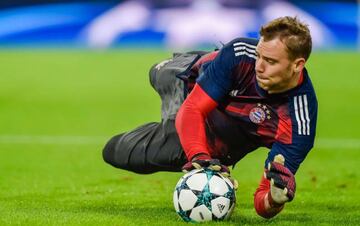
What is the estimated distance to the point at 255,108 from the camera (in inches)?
305

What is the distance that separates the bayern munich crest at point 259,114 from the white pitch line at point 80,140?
698 cm

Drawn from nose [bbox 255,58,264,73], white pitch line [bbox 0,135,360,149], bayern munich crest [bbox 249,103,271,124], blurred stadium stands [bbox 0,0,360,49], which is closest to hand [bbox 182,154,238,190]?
bayern munich crest [bbox 249,103,271,124]

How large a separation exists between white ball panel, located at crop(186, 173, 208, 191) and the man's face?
803mm

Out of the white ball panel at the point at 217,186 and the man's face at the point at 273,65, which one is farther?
the white ball panel at the point at 217,186

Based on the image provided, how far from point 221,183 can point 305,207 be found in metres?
1.75

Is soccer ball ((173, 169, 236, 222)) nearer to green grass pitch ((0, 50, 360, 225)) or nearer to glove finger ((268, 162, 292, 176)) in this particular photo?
green grass pitch ((0, 50, 360, 225))

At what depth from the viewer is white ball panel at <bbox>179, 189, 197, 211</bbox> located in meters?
7.33

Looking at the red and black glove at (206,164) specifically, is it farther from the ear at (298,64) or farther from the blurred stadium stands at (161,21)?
the blurred stadium stands at (161,21)

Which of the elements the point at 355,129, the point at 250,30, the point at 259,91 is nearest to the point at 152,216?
the point at 259,91

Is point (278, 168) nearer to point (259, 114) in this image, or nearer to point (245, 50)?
point (259, 114)

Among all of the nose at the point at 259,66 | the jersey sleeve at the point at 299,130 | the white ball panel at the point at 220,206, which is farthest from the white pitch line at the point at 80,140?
the nose at the point at 259,66

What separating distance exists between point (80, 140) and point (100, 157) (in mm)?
1990

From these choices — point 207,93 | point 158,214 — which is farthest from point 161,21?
point 207,93

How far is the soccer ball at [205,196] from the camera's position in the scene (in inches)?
288
